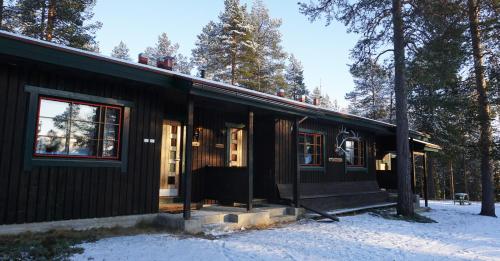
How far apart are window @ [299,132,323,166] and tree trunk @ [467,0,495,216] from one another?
5590mm

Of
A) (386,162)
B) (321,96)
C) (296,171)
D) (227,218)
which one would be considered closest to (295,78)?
(321,96)

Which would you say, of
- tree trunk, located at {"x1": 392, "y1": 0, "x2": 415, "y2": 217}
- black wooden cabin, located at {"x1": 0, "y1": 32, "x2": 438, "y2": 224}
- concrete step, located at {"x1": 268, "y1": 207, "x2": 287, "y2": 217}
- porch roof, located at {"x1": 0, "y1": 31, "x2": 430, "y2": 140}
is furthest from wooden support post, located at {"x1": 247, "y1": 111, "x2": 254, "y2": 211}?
tree trunk, located at {"x1": 392, "y1": 0, "x2": 415, "y2": 217}

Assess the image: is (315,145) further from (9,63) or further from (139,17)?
(139,17)

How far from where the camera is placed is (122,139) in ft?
23.5

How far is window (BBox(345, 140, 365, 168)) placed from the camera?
13.4 metres

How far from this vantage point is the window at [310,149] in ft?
37.3

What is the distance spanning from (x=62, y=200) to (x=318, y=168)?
7.73 m

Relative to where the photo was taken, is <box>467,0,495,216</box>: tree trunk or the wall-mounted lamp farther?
<box>467,0,495,216</box>: tree trunk

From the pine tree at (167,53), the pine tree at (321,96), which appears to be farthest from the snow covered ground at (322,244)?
the pine tree at (321,96)

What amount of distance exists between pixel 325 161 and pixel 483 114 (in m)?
5.63

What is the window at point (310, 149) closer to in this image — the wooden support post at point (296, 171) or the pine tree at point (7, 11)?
the wooden support post at point (296, 171)

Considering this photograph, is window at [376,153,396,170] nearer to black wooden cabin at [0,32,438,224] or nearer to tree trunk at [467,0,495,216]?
tree trunk at [467,0,495,216]

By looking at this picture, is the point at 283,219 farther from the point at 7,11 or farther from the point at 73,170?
the point at 7,11

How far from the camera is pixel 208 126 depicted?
941cm
